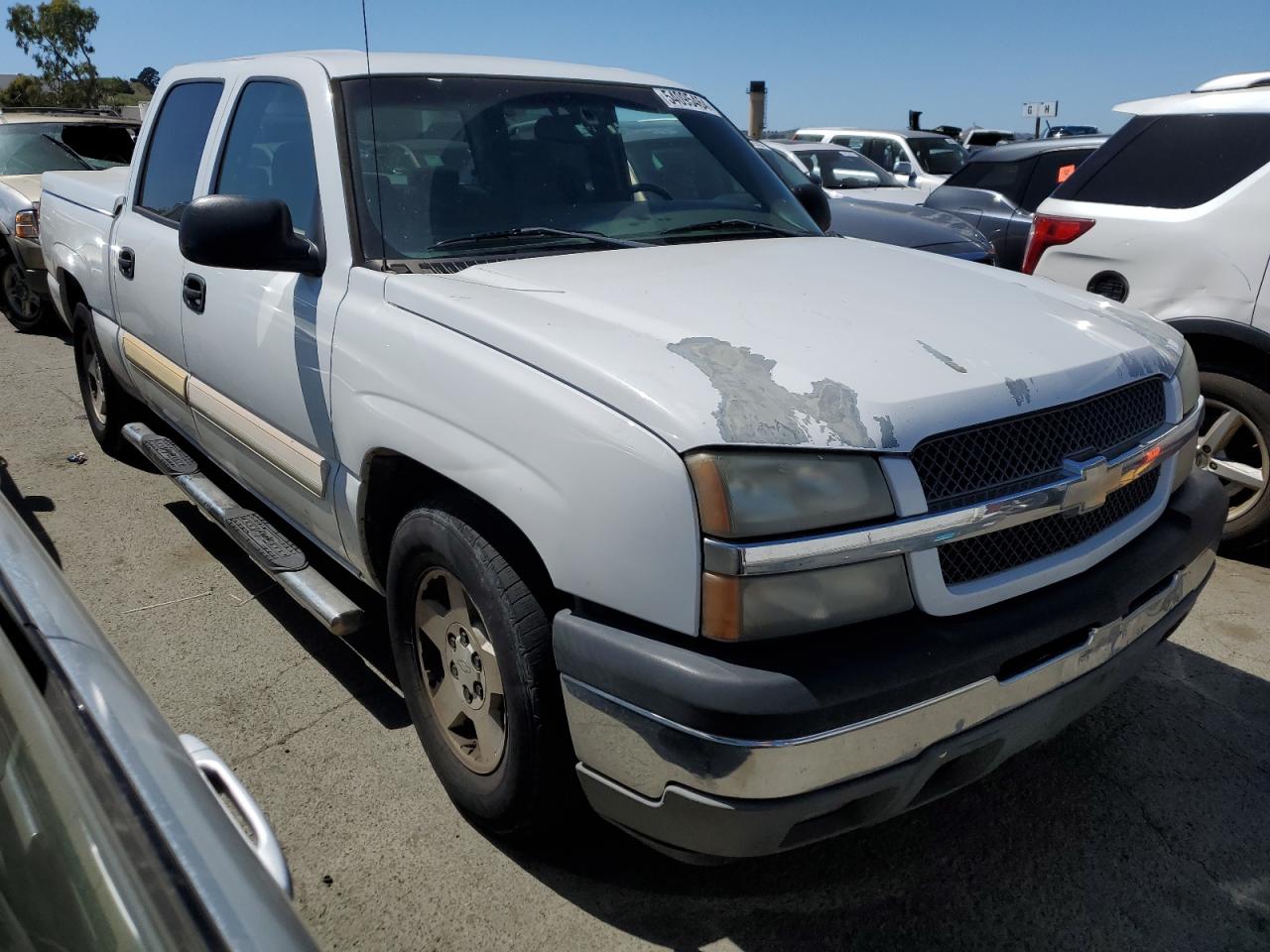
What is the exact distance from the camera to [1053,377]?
2.13 meters

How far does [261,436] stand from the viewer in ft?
10.5

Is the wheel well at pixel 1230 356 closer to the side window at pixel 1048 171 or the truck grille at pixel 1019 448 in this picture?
the truck grille at pixel 1019 448

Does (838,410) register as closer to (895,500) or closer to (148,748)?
(895,500)

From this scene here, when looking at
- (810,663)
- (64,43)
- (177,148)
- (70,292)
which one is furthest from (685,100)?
(64,43)

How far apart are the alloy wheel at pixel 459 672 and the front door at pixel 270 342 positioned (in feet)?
1.64

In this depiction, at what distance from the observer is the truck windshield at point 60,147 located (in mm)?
9227

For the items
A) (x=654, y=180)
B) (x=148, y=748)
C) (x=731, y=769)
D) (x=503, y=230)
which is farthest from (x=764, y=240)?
(x=148, y=748)

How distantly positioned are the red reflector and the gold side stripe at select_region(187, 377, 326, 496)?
333 cm

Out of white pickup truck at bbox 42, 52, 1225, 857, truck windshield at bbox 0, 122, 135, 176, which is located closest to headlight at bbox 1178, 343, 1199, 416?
white pickup truck at bbox 42, 52, 1225, 857

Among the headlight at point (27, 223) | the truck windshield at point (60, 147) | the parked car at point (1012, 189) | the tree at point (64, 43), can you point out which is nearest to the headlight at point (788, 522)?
the parked car at point (1012, 189)

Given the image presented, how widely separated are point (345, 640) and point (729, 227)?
6.30 feet

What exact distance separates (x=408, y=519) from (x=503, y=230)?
89cm

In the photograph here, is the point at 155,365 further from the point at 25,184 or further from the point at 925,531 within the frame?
the point at 25,184

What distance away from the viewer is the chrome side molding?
1.79 metres
